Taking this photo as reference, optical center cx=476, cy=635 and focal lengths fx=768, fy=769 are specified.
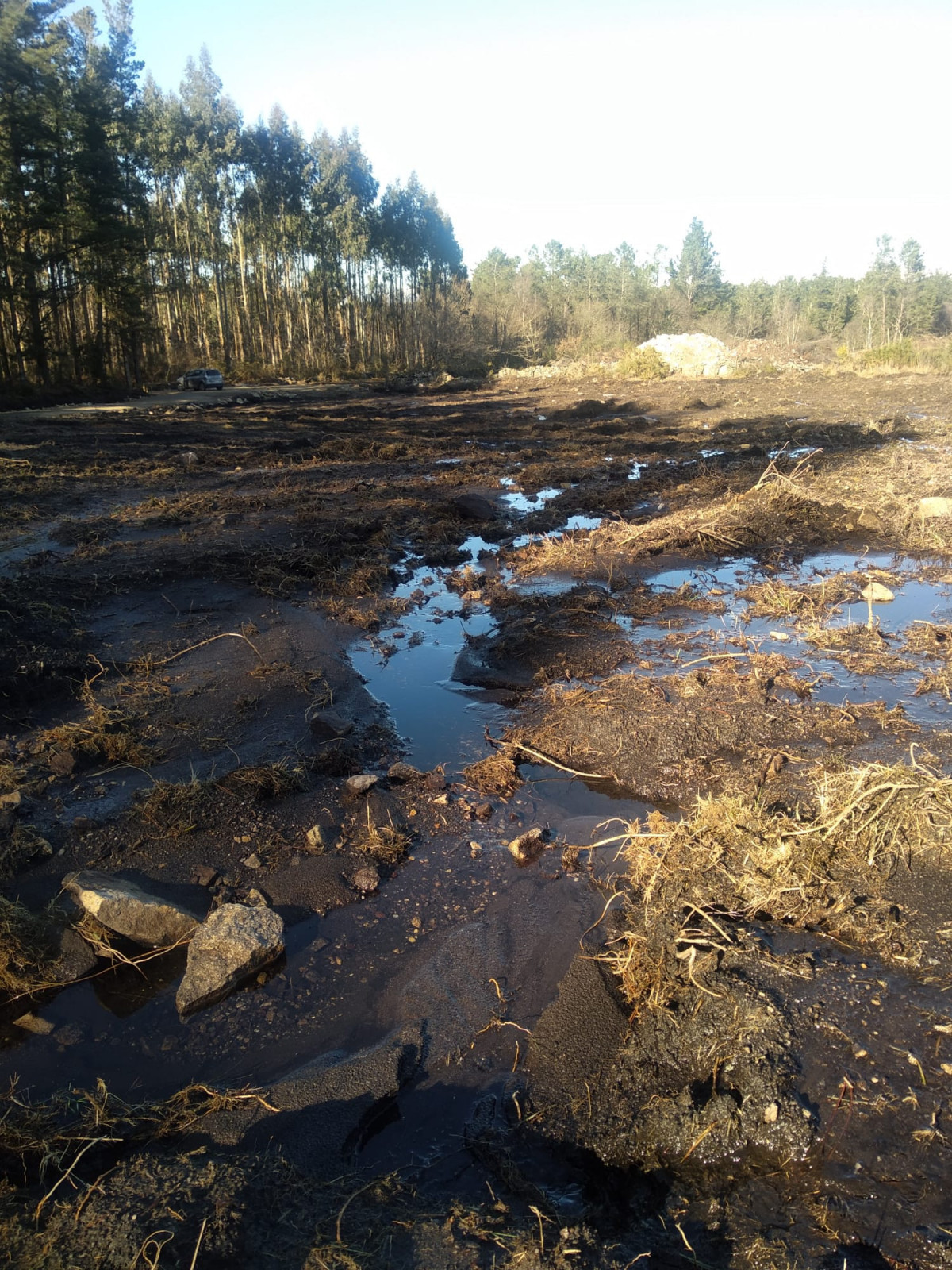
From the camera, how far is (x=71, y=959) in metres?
4.10

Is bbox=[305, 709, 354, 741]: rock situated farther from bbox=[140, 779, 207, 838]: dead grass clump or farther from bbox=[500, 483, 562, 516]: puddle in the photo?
bbox=[500, 483, 562, 516]: puddle

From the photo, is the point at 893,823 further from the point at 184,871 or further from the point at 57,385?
the point at 57,385

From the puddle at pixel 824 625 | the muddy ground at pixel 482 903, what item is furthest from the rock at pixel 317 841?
the puddle at pixel 824 625

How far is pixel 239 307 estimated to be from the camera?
47469 mm

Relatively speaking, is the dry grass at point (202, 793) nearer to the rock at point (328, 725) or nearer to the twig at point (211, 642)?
the rock at point (328, 725)

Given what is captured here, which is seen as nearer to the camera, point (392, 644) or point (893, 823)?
point (893, 823)

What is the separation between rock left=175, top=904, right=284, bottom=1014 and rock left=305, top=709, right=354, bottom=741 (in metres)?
2.31

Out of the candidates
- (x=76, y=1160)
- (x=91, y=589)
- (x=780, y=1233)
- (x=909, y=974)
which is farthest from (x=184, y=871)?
(x=91, y=589)

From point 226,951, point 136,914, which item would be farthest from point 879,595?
point 136,914

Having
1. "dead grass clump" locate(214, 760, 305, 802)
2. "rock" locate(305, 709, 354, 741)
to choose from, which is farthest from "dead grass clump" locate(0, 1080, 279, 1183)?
"rock" locate(305, 709, 354, 741)

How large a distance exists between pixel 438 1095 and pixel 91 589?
7706mm

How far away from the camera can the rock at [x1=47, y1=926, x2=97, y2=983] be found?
159 inches

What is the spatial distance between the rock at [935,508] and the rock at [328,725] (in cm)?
1042

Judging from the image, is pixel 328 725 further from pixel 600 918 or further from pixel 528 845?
pixel 600 918
